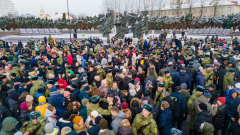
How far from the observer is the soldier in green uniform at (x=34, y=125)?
11.5 feet

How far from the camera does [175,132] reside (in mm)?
2996

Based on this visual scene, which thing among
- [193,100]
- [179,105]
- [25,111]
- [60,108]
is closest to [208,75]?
[193,100]

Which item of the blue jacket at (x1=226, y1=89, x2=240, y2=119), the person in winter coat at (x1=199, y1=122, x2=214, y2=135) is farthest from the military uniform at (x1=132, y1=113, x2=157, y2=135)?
the blue jacket at (x1=226, y1=89, x2=240, y2=119)

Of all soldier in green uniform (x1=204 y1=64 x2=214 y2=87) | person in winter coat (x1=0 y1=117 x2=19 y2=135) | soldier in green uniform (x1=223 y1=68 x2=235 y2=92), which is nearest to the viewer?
person in winter coat (x1=0 y1=117 x2=19 y2=135)

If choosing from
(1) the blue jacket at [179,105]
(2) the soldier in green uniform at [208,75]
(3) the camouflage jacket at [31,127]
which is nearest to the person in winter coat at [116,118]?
(3) the camouflage jacket at [31,127]

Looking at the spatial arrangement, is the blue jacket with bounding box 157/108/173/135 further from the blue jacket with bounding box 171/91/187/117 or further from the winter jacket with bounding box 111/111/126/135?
the winter jacket with bounding box 111/111/126/135

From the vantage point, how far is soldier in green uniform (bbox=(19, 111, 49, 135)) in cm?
349

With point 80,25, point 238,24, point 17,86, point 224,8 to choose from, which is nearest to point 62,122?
point 17,86

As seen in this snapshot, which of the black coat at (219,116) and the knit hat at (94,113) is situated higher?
the knit hat at (94,113)

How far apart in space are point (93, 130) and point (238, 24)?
125 feet

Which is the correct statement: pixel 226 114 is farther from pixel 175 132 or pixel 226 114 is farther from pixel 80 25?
pixel 80 25

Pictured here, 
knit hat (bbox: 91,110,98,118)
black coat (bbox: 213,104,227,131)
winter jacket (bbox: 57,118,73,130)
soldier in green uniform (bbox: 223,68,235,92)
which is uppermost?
soldier in green uniform (bbox: 223,68,235,92)

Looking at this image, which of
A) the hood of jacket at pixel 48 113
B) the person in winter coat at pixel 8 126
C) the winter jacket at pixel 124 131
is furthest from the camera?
the hood of jacket at pixel 48 113

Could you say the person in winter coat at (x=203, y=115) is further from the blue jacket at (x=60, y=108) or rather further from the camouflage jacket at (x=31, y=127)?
the camouflage jacket at (x=31, y=127)
